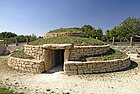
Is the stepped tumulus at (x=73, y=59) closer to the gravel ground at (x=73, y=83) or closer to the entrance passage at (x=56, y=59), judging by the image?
the entrance passage at (x=56, y=59)

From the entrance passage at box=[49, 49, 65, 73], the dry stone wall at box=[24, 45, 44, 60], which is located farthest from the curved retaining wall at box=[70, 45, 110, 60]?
the dry stone wall at box=[24, 45, 44, 60]

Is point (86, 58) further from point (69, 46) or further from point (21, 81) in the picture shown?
point (21, 81)

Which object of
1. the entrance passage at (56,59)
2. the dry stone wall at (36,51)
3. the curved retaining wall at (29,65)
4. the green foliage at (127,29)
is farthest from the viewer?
the green foliage at (127,29)

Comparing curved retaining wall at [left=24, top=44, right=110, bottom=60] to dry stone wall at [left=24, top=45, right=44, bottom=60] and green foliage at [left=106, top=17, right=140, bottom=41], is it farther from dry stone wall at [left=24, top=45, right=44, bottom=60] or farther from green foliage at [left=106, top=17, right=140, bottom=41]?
green foliage at [left=106, top=17, right=140, bottom=41]

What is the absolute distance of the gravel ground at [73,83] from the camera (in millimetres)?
6391

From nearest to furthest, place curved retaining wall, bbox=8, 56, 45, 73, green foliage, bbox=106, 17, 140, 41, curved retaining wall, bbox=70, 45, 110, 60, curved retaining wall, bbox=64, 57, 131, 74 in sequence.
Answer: curved retaining wall, bbox=64, 57, 131, 74
curved retaining wall, bbox=8, 56, 45, 73
curved retaining wall, bbox=70, 45, 110, 60
green foliage, bbox=106, 17, 140, 41

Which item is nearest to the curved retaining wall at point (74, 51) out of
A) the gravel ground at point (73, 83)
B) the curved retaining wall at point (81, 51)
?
the curved retaining wall at point (81, 51)

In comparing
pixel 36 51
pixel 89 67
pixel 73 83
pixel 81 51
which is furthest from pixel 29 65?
pixel 89 67

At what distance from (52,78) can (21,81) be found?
150 cm

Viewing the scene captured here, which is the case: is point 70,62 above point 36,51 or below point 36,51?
below

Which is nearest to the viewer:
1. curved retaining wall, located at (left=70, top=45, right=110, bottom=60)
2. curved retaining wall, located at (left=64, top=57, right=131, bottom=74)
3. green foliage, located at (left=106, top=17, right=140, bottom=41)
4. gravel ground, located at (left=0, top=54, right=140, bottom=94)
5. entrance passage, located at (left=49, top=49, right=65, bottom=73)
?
gravel ground, located at (left=0, top=54, right=140, bottom=94)

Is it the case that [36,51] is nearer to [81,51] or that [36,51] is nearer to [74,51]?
[74,51]

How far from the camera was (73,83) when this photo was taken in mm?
7344

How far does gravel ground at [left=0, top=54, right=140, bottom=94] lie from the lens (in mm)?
6391
